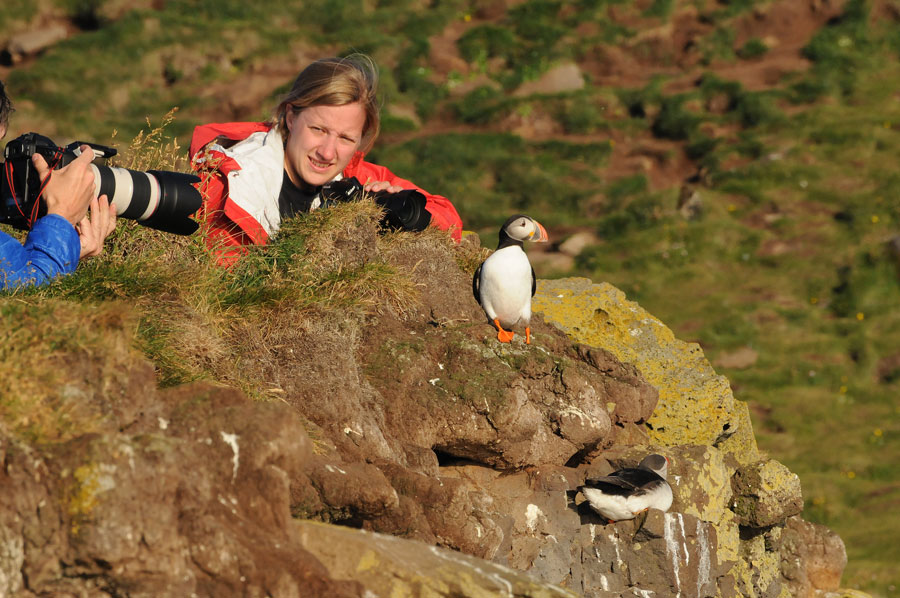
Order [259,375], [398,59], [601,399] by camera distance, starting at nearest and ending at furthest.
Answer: [259,375], [601,399], [398,59]

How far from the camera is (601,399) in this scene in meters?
6.04

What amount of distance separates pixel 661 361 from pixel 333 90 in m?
2.87

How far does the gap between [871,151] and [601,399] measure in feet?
51.1

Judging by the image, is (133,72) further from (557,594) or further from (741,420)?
(557,594)

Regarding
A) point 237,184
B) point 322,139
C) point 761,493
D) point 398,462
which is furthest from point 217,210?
point 761,493

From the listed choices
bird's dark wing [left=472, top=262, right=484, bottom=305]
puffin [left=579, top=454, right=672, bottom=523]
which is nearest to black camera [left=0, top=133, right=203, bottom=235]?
bird's dark wing [left=472, top=262, right=484, bottom=305]

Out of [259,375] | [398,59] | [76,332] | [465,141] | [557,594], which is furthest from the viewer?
[398,59]

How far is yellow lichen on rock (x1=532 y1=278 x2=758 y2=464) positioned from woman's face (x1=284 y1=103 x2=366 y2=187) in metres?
1.81

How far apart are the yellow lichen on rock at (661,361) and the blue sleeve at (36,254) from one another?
367cm

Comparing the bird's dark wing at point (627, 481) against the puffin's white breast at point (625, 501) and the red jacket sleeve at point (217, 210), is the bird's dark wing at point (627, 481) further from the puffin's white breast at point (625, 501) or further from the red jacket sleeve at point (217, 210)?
the red jacket sleeve at point (217, 210)

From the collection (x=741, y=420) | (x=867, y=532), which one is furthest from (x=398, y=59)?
(x=741, y=420)

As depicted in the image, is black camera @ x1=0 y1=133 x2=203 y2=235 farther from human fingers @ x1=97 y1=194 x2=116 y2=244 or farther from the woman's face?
the woman's face

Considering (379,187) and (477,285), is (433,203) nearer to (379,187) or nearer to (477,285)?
(379,187)

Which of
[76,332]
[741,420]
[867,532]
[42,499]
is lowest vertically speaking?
[867,532]
